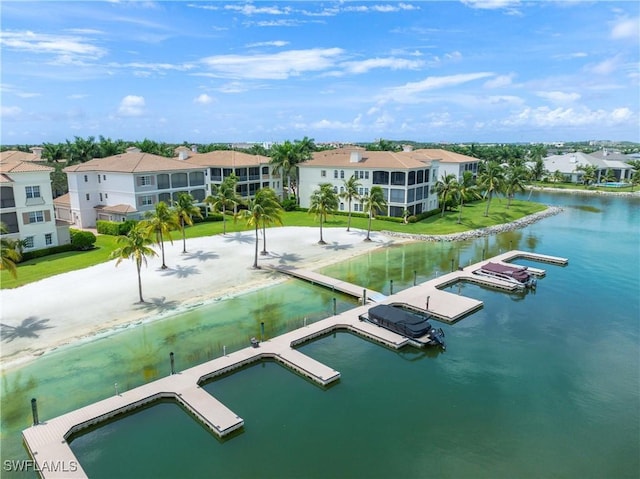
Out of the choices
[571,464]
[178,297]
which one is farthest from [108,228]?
[571,464]

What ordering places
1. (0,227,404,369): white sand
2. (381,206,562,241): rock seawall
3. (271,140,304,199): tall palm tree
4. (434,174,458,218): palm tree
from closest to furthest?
(0,227,404,369): white sand → (381,206,562,241): rock seawall → (434,174,458,218): palm tree → (271,140,304,199): tall palm tree

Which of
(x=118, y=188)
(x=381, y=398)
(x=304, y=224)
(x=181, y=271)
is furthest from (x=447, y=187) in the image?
(x=381, y=398)

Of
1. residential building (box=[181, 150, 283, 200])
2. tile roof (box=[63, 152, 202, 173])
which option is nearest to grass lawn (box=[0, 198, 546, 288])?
residential building (box=[181, 150, 283, 200])

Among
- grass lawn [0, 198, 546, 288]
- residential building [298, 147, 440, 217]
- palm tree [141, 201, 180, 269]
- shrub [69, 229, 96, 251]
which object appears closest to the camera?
palm tree [141, 201, 180, 269]

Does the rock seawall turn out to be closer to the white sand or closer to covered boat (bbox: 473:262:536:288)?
the white sand

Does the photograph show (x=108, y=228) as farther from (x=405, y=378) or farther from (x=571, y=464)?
(x=571, y=464)

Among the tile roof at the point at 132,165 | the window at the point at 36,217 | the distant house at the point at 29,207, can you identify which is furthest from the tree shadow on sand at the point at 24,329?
the tile roof at the point at 132,165

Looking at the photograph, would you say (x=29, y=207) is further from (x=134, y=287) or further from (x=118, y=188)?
(x=134, y=287)
